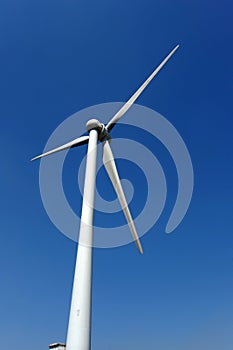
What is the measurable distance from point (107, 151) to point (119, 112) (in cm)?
457

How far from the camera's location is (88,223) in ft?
52.5

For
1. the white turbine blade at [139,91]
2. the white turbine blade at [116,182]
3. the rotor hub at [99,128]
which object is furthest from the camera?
the white turbine blade at [139,91]

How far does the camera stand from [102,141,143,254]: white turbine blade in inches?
786

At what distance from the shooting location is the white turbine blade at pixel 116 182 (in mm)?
19969

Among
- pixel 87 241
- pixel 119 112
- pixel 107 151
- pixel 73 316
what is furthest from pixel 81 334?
pixel 119 112

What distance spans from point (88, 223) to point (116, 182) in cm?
604

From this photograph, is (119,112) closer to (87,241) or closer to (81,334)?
(87,241)

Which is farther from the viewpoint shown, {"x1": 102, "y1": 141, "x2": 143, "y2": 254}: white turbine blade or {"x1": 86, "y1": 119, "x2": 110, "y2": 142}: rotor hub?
{"x1": 86, "y1": 119, "x2": 110, "y2": 142}: rotor hub

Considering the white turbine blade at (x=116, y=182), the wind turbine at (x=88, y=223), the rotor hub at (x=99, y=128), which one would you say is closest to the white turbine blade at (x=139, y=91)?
the wind turbine at (x=88, y=223)

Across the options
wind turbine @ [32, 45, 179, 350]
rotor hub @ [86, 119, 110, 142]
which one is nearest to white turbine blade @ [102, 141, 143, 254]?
wind turbine @ [32, 45, 179, 350]

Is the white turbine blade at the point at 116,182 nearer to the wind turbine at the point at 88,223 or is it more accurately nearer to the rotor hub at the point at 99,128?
the wind turbine at the point at 88,223

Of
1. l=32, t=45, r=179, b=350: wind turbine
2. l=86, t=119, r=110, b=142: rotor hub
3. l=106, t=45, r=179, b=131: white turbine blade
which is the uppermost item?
l=106, t=45, r=179, b=131: white turbine blade

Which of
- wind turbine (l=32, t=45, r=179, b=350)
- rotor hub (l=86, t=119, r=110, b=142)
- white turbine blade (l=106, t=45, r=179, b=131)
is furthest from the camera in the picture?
white turbine blade (l=106, t=45, r=179, b=131)

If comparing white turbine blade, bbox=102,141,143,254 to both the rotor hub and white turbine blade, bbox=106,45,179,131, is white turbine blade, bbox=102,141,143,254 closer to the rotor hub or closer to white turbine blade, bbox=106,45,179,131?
the rotor hub
